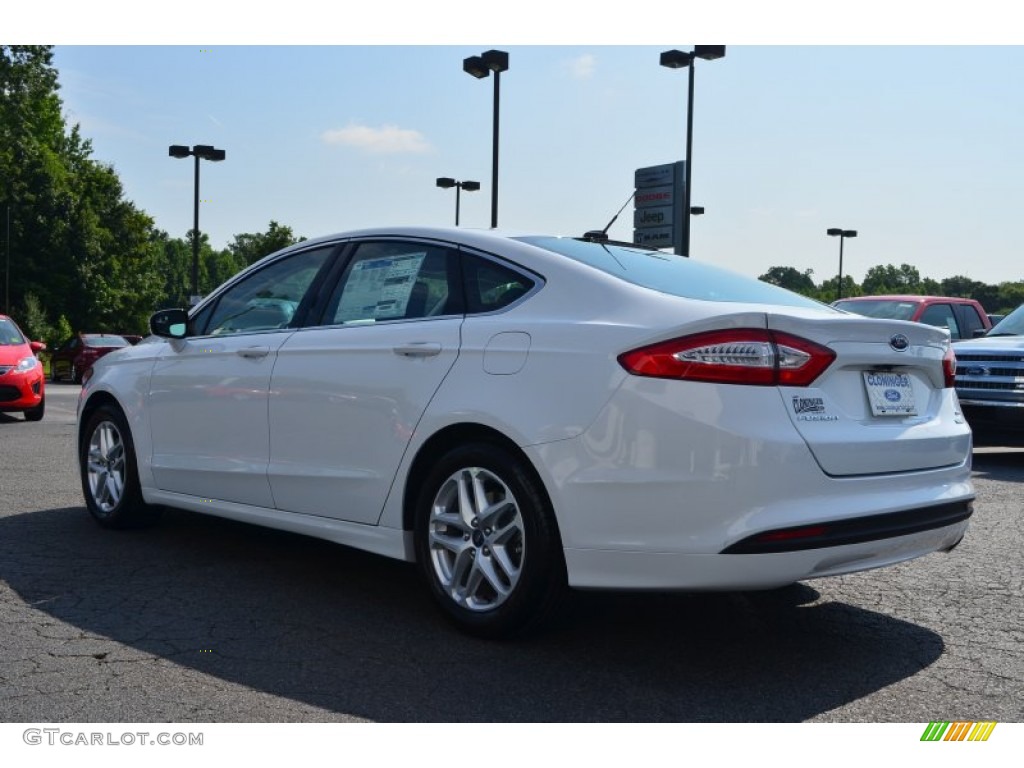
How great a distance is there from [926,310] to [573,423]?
12.0 metres

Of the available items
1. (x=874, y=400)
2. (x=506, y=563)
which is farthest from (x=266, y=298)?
(x=874, y=400)

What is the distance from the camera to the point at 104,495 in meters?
6.40

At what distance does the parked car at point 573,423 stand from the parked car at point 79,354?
91.7 feet

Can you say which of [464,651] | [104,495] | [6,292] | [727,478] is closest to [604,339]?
[727,478]

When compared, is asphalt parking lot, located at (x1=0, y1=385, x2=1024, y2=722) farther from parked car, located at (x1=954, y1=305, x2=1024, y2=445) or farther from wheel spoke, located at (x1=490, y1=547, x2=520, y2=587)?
parked car, located at (x1=954, y1=305, x2=1024, y2=445)

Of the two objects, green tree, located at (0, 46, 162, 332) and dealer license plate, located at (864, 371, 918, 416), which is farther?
green tree, located at (0, 46, 162, 332)

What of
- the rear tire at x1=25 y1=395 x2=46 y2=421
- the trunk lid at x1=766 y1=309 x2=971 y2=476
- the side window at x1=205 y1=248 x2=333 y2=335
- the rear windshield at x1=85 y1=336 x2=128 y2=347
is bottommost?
the rear tire at x1=25 y1=395 x2=46 y2=421

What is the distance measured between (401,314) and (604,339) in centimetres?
119

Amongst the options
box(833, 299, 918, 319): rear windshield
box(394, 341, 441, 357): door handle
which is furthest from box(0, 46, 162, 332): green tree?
box(394, 341, 441, 357): door handle

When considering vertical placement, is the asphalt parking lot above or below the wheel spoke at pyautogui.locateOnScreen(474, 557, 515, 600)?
below

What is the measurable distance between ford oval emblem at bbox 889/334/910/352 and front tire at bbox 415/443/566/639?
4.44ft

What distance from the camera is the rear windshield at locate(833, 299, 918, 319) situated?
1420 cm

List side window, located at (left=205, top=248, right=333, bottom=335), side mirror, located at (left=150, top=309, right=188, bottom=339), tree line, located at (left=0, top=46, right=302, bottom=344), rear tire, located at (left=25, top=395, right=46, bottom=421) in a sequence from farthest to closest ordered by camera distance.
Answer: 1. tree line, located at (left=0, top=46, right=302, bottom=344)
2. rear tire, located at (left=25, top=395, right=46, bottom=421)
3. side mirror, located at (left=150, top=309, right=188, bottom=339)
4. side window, located at (left=205, top=248, right=333, bottom=335)
